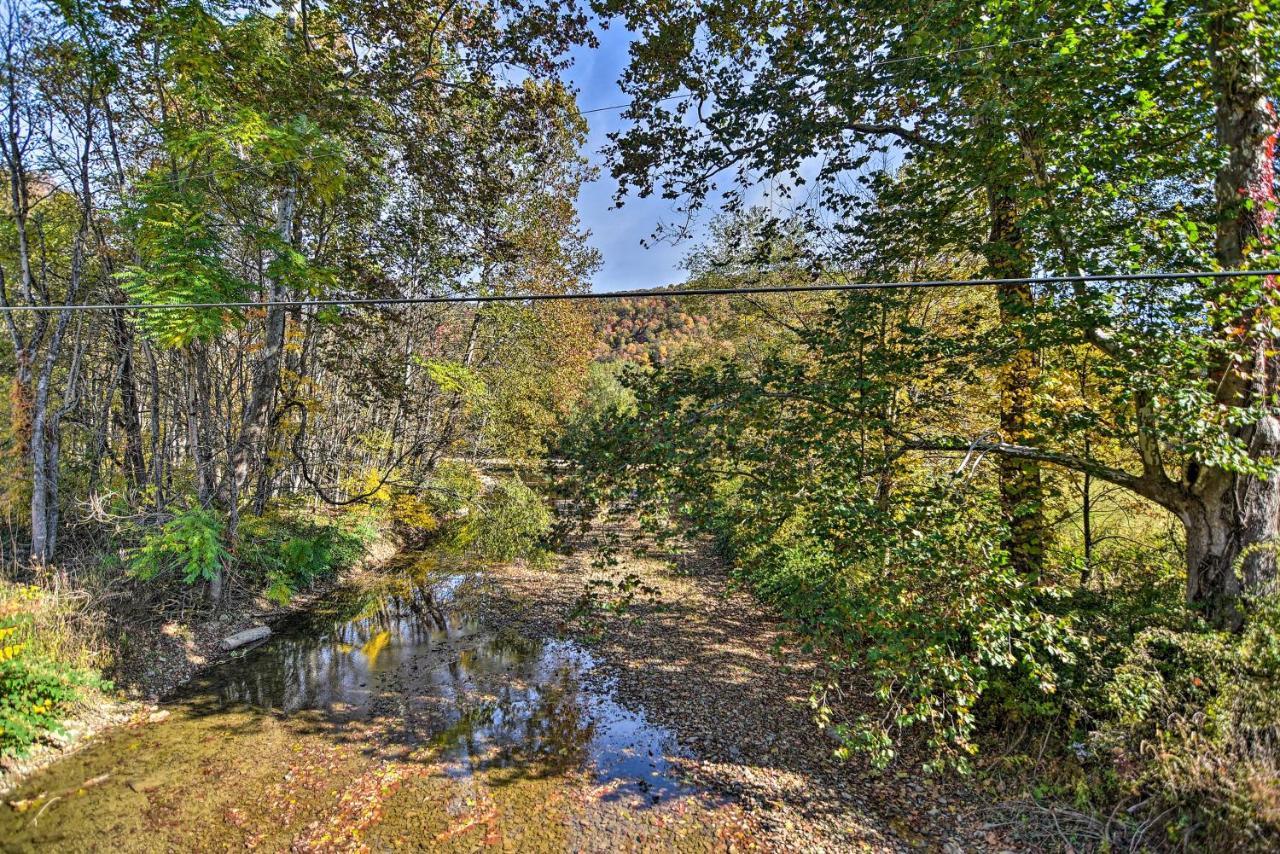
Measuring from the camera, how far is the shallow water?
420 cm

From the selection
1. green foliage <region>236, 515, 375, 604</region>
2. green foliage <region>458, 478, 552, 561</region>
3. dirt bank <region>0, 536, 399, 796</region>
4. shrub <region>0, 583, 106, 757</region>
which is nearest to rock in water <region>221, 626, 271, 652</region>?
dirt bank <region>0, 536, 399, 796</region>

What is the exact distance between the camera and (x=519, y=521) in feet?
44.7

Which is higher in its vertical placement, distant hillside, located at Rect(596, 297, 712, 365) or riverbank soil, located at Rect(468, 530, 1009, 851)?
distant hillside, located at Rect(596, 297, 712, 365)

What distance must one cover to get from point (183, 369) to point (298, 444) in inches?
94.6

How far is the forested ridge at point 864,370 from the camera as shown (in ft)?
11.5

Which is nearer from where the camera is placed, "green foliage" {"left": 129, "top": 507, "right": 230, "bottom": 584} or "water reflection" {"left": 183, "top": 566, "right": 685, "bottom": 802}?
"water reflection" {"left": 183, "top": 566, "right": 685, "bottom": 802}

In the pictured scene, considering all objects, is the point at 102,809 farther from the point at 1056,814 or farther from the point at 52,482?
the point at 1056,814

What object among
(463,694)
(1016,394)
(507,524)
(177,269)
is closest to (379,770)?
(463,694)

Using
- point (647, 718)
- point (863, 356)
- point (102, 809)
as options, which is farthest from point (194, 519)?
point (863, 356)

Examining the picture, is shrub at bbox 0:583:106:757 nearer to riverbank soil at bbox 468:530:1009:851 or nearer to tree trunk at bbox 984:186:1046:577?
riverbank soil at bbox 468:530:1009:851

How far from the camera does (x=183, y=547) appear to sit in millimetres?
6727

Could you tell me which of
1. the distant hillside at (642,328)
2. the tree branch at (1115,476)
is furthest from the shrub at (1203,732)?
the distant hillside at (642,328)

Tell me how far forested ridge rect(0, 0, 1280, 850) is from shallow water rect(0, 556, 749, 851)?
39.5 inches

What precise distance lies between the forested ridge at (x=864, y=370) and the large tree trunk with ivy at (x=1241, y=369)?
0.08ft
